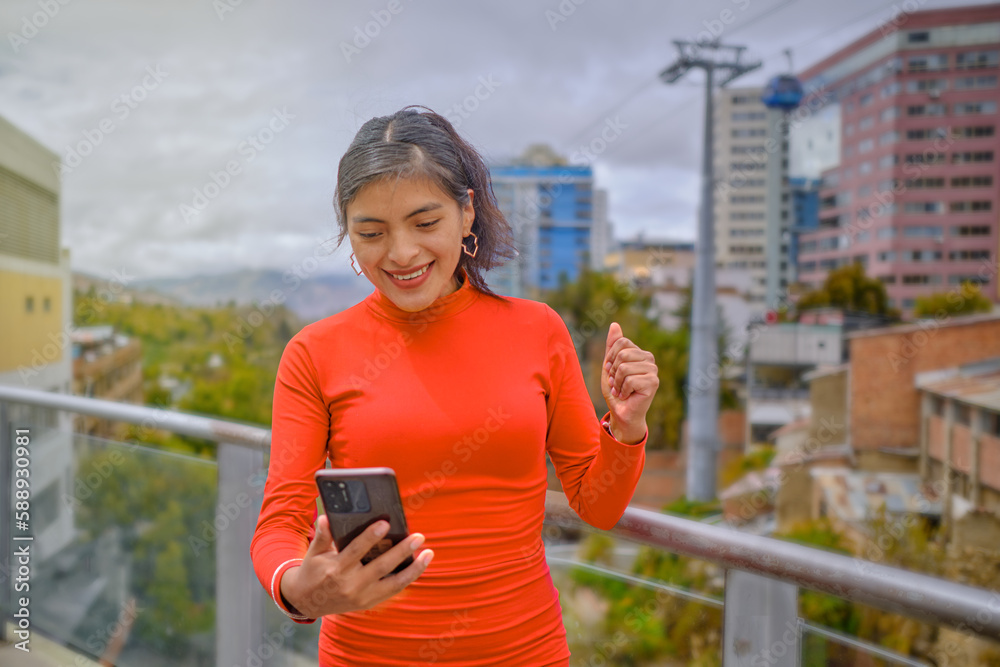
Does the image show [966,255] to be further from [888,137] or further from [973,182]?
[888,137]

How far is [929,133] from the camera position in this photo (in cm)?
1953

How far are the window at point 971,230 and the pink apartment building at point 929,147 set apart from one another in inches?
1.0

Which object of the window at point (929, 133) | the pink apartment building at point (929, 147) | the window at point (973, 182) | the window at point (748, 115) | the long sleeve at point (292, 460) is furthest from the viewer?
the window at point (748, 115)

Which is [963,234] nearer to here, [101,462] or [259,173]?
[101,462]

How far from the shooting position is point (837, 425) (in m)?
22.6

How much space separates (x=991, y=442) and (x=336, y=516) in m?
16.9

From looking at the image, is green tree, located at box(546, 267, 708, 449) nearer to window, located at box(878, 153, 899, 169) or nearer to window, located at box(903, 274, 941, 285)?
window, located at box(903, 274, 941, 285)

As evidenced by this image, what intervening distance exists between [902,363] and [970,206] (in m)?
4.49

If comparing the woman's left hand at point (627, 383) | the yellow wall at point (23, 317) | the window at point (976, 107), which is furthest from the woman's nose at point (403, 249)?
the window at point (976, 107)

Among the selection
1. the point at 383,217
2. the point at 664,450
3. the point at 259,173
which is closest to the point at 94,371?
the point at 259,173

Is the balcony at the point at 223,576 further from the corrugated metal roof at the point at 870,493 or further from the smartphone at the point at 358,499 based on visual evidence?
the corrugated metal roof at the point at 870,493

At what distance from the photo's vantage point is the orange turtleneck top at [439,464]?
871 mm

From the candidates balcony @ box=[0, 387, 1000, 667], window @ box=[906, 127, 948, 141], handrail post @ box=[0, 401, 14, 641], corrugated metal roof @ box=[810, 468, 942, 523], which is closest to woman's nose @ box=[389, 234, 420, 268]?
balcony @ box=[0, 387, 1000, 667]

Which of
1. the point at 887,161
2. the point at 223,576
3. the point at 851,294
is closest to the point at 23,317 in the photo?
the point at 223,576
